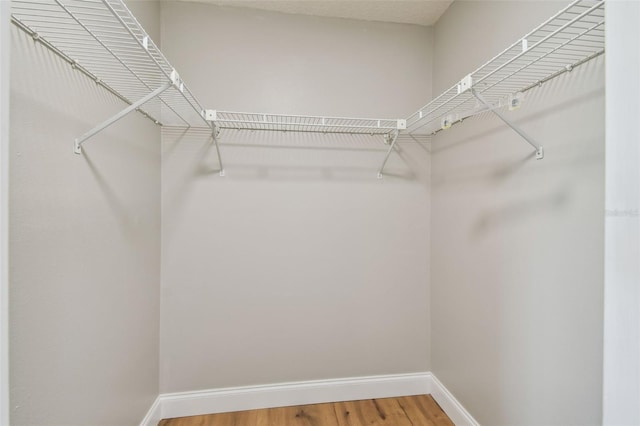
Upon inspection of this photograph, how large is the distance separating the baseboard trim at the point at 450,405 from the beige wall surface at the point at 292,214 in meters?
0.14

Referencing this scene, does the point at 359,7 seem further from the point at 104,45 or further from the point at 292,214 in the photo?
the point at 104,45

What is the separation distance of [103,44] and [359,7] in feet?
4.52

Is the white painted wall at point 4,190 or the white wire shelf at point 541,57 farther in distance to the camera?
the white wire shelf at point 541,57

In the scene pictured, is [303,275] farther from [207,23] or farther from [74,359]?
[207,23]

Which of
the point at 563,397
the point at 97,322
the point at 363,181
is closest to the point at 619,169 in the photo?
the point at 563,397

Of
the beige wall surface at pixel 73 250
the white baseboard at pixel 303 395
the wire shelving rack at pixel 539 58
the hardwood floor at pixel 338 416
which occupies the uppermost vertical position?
the wire shelving rack at pixel 539 58

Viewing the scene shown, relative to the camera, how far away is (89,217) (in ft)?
3.03

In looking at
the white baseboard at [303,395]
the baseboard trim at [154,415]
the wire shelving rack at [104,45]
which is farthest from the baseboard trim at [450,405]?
the wire shelving rack at [104,45]

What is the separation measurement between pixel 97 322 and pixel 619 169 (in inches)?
59.4

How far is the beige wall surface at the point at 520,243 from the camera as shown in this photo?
33.1 inches

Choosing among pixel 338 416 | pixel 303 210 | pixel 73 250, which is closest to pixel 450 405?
pixel 338 416

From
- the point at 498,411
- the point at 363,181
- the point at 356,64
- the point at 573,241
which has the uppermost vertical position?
the point at 356,64

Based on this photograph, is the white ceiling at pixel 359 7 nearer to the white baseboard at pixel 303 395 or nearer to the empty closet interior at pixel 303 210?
the empty closet interior at pixel 303 210

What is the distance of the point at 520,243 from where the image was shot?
108 centimetres
